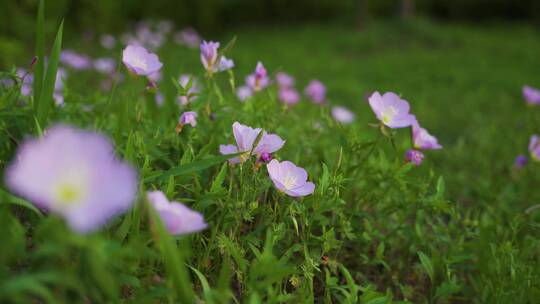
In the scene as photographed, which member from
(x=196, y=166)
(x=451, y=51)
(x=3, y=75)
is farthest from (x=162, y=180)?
(x=451, y=51)

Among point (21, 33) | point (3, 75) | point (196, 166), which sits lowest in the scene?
point (21, 33)

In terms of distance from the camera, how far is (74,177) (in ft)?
2.12

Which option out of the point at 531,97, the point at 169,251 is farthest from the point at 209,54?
the point at 531,97

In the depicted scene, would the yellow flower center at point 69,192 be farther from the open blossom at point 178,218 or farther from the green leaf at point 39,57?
the green leaf at point 39,57

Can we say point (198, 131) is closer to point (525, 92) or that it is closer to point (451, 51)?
point (525, 92)

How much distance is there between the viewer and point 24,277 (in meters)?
0.65

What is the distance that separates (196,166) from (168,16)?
30.0 feet

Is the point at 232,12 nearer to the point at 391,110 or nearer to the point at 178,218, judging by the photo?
the point at 391,110

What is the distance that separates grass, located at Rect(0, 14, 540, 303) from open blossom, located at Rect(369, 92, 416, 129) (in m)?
0.08

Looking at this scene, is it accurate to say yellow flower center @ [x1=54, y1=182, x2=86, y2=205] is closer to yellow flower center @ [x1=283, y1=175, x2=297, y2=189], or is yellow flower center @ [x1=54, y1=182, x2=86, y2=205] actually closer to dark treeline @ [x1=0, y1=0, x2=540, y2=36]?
yellow flower center @ [x1=283, y1=175, x2=297, y2=189]

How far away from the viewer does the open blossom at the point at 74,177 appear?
604 millimetres

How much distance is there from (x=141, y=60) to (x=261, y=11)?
1114 centimetres

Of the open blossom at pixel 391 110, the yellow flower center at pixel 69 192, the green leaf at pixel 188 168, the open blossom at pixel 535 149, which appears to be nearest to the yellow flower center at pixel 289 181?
the green leaf at pixel 188 168

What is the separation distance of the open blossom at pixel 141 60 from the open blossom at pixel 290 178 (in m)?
Answer: 0.43
